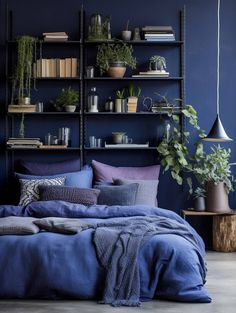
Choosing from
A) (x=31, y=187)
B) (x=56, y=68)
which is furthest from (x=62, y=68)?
(x=31, y=187)

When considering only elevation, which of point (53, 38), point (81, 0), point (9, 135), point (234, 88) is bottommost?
point (9, 135)

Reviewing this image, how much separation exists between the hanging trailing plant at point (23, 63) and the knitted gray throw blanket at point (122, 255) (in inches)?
108

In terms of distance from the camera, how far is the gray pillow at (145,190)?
7.38 meters

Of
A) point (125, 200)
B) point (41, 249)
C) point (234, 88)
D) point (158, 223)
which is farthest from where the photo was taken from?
point (234, 88)

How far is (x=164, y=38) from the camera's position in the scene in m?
7.89

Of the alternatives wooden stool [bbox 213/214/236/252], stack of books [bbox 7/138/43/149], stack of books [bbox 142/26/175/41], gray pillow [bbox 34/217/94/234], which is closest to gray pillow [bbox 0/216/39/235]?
gray pillow [bbox 34/217/94/234]

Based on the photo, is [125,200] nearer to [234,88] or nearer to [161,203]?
[161,203]

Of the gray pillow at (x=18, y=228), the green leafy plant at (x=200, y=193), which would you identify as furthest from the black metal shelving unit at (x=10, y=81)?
the gray pillow at (x=18, y=228)

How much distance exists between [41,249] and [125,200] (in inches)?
74.6

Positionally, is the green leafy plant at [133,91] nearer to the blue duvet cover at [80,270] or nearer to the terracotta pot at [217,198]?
the terracotta pot at [217,198]

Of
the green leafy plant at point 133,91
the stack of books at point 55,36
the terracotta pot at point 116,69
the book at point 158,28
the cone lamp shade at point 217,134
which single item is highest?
the book at point 158,28

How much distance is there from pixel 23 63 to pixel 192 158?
227 centimetres

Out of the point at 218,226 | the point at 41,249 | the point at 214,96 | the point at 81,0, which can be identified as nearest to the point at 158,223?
the point at 41,249

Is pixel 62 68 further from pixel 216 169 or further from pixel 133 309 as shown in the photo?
pixel 133 309
